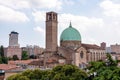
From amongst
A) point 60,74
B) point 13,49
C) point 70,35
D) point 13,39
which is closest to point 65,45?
point 70,35

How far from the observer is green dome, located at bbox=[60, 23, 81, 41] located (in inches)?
2852

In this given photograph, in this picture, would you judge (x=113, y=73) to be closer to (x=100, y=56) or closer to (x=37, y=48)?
(x=100, y=56)

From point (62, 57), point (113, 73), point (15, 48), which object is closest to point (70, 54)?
point (62, 57)

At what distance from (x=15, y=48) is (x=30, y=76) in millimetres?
90991

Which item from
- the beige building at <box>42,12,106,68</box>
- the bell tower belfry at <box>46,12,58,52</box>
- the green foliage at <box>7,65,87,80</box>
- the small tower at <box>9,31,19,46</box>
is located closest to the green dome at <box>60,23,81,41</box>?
the beige building at <box>42,12,106,68</box>

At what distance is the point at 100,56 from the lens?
7862 cm

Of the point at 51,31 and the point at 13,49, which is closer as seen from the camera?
the point at 51,31

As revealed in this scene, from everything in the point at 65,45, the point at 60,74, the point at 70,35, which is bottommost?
the point at 60,74

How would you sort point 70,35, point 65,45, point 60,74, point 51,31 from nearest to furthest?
Result: 1. point 60,74
2. point 70,35
3. point 51,31
4. point 65,45

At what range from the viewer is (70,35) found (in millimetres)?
72500

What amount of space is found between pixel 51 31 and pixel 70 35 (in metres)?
3.87

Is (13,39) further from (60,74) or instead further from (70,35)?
(60,74)

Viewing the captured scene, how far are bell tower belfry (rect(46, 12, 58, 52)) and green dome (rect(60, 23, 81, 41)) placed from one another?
5.95 feet

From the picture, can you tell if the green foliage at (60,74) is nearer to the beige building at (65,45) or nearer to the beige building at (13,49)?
the beige building at (65,45)
